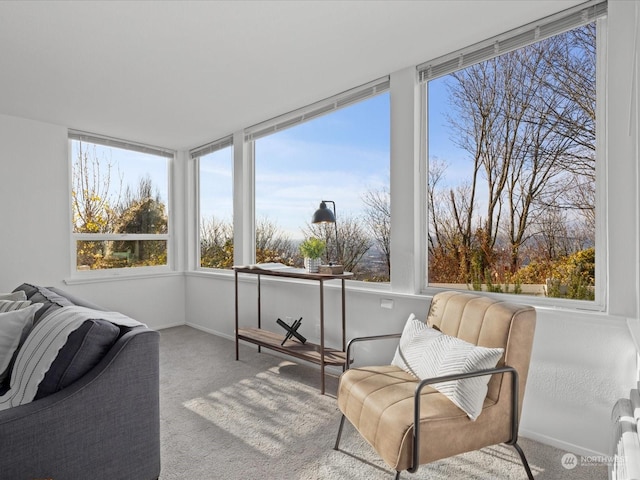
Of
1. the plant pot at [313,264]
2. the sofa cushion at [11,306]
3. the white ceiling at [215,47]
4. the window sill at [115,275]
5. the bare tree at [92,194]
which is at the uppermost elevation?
the white ceiling at [215,47]

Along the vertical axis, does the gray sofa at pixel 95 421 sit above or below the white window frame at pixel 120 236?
below

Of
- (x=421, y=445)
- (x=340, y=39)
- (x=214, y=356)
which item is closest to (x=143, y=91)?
(x=340, y=39)

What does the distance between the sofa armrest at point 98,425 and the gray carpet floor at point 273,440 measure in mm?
384

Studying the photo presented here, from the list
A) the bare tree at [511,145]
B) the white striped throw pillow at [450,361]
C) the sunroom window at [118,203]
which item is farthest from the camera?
the sunroom window at [118,203]

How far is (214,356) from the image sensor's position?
3.88 meters

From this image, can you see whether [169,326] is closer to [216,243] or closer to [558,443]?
[216,243]

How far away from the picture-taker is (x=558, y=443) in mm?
2137

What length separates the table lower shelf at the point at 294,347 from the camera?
2.95 m

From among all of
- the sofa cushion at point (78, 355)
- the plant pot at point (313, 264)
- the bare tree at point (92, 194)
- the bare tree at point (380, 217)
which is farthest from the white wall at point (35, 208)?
the bare tree at point (380, 217)

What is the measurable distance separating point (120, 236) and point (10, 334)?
307cm

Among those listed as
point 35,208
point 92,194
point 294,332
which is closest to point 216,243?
point 92,194

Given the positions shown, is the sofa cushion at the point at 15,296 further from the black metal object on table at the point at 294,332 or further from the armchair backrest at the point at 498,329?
the armchair backrest at the point at 498,329

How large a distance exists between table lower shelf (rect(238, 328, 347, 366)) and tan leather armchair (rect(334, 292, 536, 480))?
2.69 feet

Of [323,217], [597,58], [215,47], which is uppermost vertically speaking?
[215,47]
